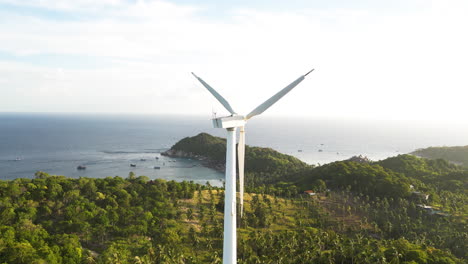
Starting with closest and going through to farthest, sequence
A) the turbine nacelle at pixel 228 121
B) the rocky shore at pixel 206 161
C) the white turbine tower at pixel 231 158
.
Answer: the turbine nacelle at pixel 228 121
the white turbine tower at pixel 231 158
the rocky shore at pixel 206 161

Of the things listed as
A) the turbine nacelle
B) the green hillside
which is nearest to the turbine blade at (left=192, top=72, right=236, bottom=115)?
→ the turbine nacelle

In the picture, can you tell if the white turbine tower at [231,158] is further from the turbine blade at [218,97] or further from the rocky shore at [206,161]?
the rocky shore at [206,161]

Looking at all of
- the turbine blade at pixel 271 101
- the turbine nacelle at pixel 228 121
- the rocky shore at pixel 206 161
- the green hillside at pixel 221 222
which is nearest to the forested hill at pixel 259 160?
the rocky shore at pixel 206 161

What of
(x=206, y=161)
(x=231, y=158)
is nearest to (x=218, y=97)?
(x=231, y=158)

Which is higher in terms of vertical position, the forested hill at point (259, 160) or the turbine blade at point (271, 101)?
the turbine blade at point (271, 101)

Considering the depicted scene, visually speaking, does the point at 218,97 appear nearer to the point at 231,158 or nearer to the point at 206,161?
the point at 231,158

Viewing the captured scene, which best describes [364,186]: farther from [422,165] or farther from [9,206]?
[9,206]
